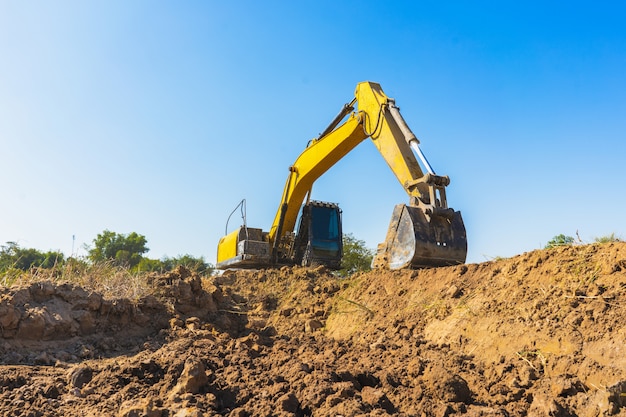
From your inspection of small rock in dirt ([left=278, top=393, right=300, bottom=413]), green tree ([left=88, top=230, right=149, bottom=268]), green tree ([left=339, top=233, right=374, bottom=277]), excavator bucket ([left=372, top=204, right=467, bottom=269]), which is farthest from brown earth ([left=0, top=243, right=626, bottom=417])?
green tree ([left=88, top=230, right=149, bottom=268])

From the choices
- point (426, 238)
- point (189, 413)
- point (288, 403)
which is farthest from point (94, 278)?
point (288, 403)

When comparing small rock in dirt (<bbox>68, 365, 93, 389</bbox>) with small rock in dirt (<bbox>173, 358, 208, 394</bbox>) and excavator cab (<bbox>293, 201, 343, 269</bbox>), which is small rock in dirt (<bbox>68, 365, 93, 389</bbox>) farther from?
excavator cab (<bbox>293, 201, 343, 269</bbox>)

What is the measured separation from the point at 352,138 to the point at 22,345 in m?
6.53

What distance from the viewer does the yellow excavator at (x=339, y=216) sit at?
7777 mm

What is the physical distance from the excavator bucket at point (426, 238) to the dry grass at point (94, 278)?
3564mm

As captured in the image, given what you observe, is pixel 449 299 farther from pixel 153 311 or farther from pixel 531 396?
pixel 153 311

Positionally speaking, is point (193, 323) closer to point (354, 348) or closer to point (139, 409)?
point (354, 348)

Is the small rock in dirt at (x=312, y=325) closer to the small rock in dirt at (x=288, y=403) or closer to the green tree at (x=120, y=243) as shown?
the small rock in dirt at (x=288, y=403)

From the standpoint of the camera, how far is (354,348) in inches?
215

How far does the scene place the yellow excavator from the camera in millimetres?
7777

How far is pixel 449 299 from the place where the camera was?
645 cm

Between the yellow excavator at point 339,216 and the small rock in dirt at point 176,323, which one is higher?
the yellow excavator at point 339,216

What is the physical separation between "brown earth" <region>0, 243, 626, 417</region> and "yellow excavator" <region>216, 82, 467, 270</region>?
573 mm

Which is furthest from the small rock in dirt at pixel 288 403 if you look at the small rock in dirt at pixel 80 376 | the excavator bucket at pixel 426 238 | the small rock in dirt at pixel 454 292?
the excavator bucket at pixel 426 238
